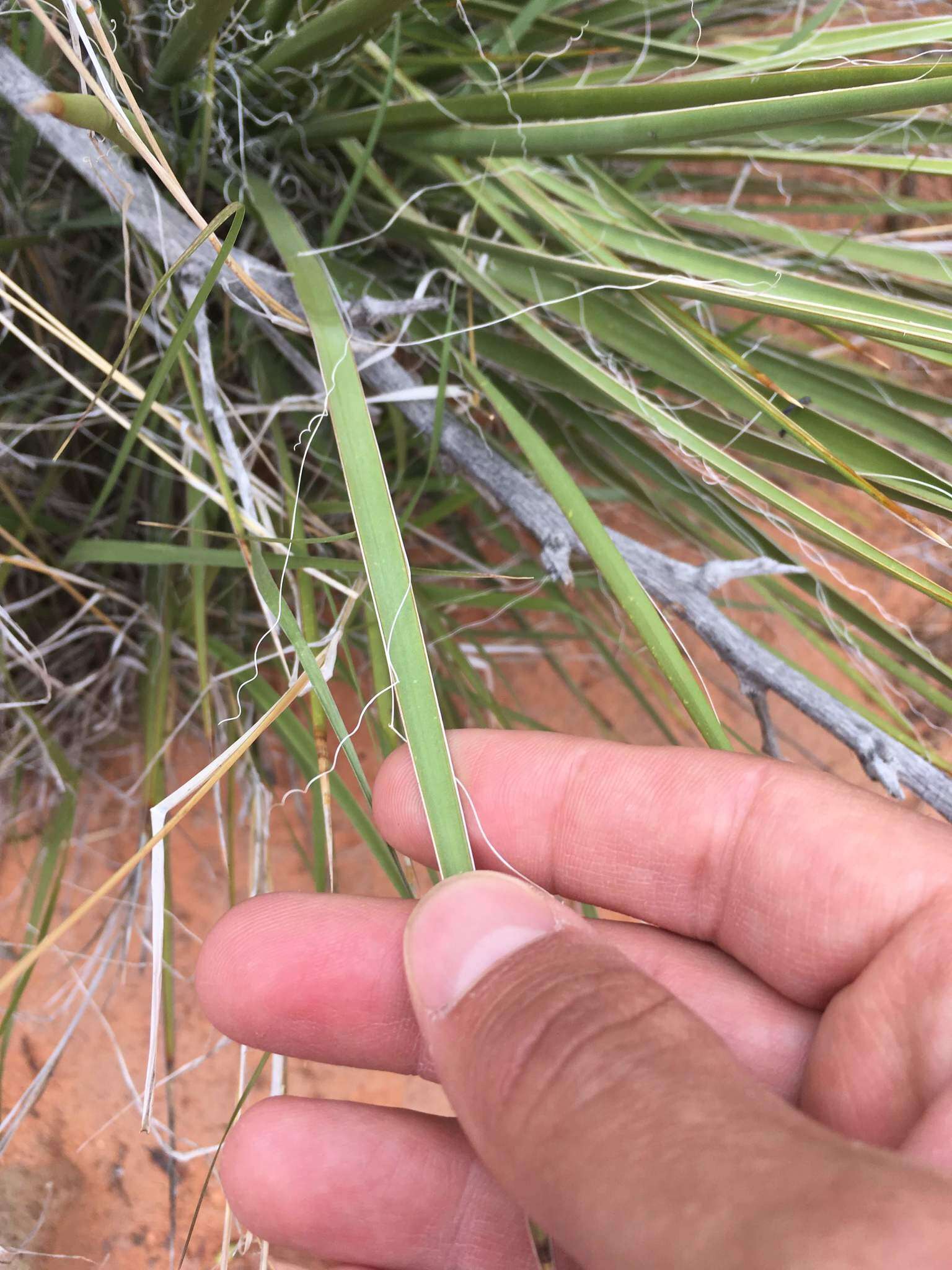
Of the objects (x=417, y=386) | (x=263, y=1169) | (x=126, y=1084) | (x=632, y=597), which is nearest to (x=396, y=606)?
(x=632, y=597)

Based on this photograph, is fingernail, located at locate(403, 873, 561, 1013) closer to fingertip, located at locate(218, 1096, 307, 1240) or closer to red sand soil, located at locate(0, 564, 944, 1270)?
fingertip, located at locate(218, 1096, 307, 1240)

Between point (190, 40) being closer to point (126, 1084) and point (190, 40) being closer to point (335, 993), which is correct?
point (335, 993)

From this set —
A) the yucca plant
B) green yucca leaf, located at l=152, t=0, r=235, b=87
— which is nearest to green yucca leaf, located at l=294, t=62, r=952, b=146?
the yucca plant

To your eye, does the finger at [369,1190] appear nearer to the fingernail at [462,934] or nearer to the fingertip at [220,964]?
the fingertip at [220,964]

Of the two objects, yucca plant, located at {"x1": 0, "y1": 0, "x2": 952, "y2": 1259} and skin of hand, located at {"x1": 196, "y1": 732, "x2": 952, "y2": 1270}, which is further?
yucca plant, located at {"x1": 0, "y1": 0, "x2": 952, "y2": 1259}

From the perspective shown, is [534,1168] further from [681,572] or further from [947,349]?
[947,349]

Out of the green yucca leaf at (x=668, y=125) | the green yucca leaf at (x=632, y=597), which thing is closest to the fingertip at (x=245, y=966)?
the green yucca leaf at (x=632, y=597)

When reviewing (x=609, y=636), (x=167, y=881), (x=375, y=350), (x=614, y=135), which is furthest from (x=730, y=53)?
(x=167, y=881)
